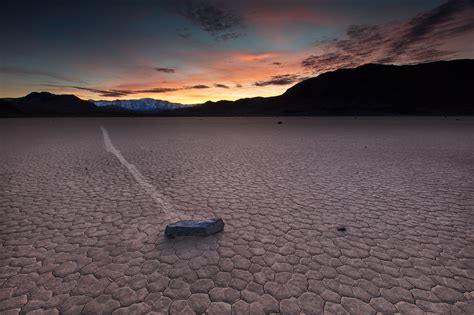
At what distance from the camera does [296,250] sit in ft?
10.7

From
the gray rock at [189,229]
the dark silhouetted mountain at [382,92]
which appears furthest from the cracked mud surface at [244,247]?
the dark silhouetted mountain at [382,92]

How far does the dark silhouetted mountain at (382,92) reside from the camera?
3895 inches

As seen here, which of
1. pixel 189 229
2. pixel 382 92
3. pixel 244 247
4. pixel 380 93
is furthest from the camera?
pixel 382 92

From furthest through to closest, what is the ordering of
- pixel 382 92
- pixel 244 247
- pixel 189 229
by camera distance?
1. pixel 382 92
2. pixel 189 229
3. pixel 244 247

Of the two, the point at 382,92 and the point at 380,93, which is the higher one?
the point at 382,92

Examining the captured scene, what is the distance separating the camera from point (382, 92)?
116m

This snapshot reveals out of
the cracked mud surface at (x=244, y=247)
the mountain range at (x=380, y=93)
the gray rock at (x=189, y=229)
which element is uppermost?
the mountain range at (x=380, y=93)

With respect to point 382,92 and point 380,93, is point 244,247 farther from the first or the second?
point 382,92

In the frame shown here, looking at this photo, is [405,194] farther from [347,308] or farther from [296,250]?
[347,308]

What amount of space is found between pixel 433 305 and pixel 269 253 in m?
1.67

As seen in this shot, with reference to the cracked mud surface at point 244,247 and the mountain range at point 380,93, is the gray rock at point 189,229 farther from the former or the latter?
the mountain range at point 380,93

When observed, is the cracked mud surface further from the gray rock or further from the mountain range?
the mountain range

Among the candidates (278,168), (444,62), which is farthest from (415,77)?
(278,168)

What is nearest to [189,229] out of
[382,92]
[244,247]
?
[244,247]
